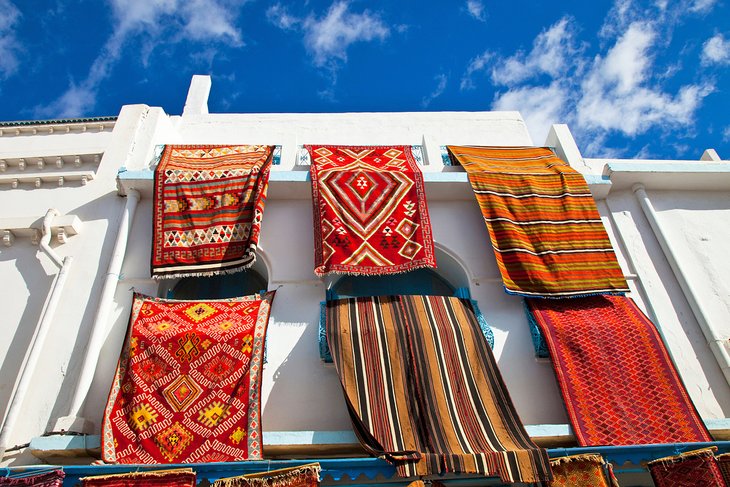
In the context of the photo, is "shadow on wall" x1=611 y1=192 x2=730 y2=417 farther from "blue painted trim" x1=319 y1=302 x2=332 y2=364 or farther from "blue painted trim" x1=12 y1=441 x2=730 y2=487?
"blue painted trim" x1=319 y1=302 x2=332 y2=364

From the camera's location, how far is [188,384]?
4629 millimetres

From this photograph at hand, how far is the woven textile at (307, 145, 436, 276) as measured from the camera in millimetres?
5613

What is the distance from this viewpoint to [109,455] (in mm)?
4164

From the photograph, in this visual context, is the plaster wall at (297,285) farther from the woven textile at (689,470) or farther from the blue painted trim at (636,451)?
the woven textile at (689,470)

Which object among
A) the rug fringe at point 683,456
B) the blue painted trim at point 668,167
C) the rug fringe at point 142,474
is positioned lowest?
the rug fringe at point 683,456

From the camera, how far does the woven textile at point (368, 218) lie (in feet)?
18.4

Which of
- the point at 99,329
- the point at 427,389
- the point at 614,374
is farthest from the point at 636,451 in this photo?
the point at 99,329

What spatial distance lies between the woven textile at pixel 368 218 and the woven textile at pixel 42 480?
2.92m

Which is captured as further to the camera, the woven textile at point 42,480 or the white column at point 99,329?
the white column at point 99,329

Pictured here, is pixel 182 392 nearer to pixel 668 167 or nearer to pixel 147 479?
pixel 147 479

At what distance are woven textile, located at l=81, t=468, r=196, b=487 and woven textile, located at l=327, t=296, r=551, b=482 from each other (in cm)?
143

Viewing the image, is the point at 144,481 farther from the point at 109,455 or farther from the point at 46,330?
the point at 46,330

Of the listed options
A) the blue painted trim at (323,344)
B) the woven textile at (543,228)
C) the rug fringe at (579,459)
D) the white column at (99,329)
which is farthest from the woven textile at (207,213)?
the rug fringe at (579,459)

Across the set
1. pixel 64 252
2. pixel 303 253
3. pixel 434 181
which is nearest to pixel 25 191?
pixel 64 252
